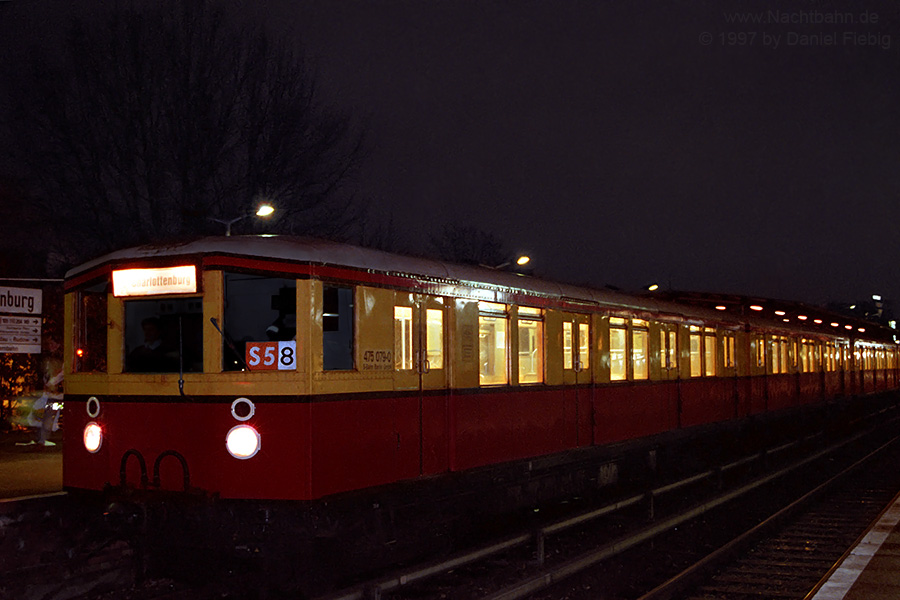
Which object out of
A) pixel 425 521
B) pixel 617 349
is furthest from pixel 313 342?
pixel 617 349

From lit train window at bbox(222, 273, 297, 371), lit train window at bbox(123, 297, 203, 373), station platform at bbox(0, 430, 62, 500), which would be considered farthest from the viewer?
station platform at bbox(0, 430, 62, 500)

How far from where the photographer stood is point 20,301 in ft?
45.1

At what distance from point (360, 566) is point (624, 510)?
5059 mm

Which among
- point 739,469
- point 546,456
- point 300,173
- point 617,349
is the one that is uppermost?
point 300,173

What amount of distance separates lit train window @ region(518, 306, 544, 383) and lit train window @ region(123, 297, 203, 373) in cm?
395

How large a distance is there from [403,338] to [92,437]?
2.84 metres

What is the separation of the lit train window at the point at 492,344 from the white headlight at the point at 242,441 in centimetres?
291

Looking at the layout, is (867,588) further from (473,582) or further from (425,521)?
(425,521)

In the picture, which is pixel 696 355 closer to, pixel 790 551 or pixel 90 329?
pixel 790 551

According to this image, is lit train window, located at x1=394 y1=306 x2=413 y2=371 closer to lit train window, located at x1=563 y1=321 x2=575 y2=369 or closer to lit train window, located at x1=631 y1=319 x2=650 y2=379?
lit train window, located at x1=563 y1=321 x2=575 y2=369

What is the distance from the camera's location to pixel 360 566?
865 cm

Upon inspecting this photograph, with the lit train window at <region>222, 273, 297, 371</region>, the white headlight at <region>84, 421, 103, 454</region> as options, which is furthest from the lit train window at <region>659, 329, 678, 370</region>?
the white headlight at <region>84, 421, 103, 454</region>

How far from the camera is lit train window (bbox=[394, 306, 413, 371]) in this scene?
27.5 ft

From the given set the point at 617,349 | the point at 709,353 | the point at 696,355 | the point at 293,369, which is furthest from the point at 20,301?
the point at 709,353
